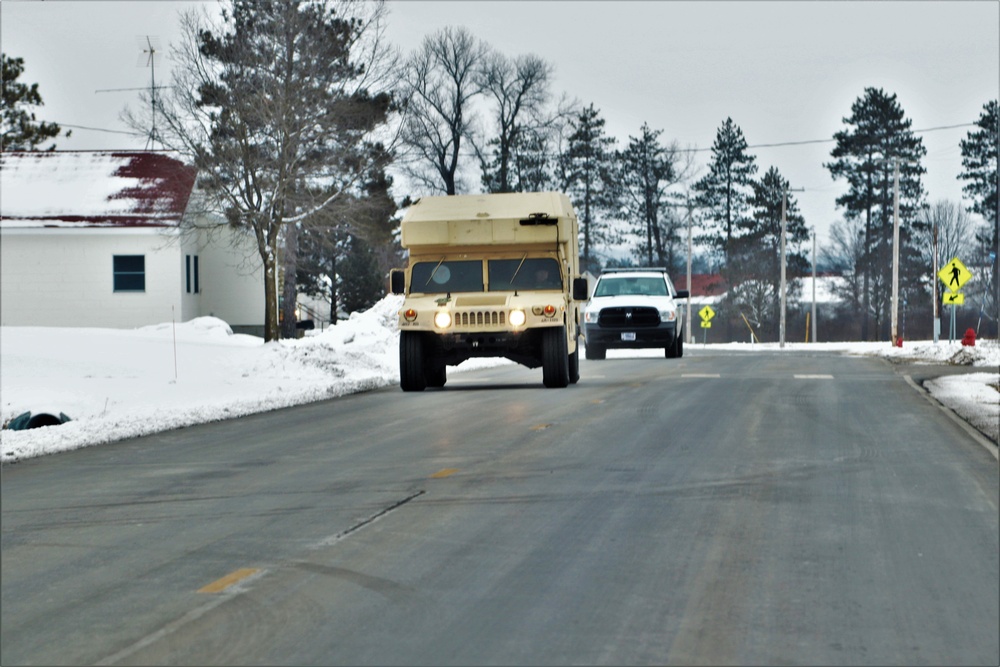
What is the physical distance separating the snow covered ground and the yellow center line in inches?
265

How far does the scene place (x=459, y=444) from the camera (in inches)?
541

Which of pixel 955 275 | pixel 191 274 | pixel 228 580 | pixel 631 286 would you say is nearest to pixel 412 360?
pixel 631 286

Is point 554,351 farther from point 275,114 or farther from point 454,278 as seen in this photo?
point 275,114

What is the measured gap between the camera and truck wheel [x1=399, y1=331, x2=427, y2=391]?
72.6ft

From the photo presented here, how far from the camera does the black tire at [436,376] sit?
919 inches

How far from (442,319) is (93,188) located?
82.2ft

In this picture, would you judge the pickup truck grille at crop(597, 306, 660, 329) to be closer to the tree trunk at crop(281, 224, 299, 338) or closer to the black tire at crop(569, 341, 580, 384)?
the black tire at crop(569, 341, 580, 384)

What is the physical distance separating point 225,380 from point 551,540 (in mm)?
16563

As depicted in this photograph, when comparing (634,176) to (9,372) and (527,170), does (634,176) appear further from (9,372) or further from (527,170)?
(9,372)

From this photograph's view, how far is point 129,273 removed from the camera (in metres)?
41.6

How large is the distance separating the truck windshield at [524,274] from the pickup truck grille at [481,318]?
1001 millimetres

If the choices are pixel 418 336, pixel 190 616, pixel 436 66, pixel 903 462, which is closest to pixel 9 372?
pixel 418 336

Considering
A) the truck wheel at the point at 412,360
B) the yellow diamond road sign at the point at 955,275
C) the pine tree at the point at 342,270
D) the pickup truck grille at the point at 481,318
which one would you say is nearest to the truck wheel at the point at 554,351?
the pickup truck grille at the point at 481,318

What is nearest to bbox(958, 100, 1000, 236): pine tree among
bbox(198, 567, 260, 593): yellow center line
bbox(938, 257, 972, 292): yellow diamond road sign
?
bbox(938, 257, 972, 292): yellow diamond road sign
